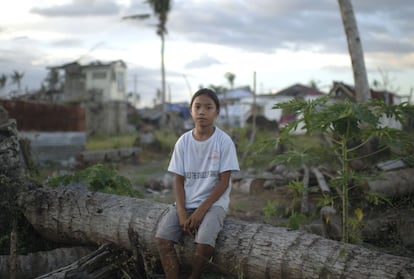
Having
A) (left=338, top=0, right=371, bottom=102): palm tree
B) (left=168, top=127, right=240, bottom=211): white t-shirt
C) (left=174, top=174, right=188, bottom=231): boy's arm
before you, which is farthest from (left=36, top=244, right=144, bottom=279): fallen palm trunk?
(left=338, top=0, right=371, bottom=102): palm tree

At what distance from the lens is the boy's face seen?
10.8 ft

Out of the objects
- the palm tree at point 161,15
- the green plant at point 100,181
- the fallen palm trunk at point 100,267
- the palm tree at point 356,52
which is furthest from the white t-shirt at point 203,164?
the palm tree at point 161,15

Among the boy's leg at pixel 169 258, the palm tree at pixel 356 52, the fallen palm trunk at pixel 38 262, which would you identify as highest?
the palm tree at pixel 356 52

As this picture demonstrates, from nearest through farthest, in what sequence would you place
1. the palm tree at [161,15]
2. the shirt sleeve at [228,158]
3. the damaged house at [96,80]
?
the shirt sleeve at [228,158] < the palm tree at [161,15] < the damaged house at [96,80]

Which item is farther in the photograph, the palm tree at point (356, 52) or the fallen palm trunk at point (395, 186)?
the palm tree at point (356, 52)

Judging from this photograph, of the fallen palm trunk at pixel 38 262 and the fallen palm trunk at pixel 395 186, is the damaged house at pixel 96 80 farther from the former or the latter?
the fallen palm trunk at pixel 38 262

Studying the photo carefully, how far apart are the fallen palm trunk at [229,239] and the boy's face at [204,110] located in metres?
0.83

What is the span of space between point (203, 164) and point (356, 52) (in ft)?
20.0

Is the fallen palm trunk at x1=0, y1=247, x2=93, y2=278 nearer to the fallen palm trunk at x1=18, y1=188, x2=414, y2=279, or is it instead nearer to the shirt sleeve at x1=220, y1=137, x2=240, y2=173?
the fallen palm trunk at x1=18, y1=188, x2=414, y2=279

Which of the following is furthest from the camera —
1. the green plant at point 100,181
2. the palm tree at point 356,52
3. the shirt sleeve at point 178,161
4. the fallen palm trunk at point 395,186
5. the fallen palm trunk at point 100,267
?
the palm tree at point 356,52

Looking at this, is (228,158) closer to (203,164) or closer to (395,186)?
(203,164)

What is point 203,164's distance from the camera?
3.32 meters

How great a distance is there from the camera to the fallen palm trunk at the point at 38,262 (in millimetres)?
3512

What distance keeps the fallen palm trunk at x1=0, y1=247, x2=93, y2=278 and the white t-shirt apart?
52.2 inches
